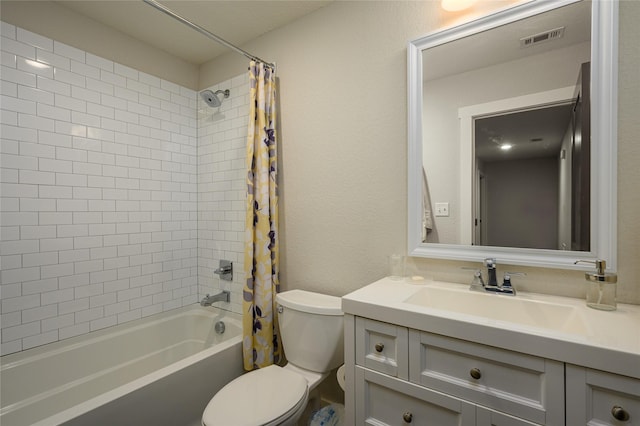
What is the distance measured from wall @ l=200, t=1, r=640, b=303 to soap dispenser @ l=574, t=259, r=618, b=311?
105 mm

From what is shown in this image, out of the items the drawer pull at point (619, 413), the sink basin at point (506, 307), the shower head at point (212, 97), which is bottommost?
the drawer pull at point (619, 413)

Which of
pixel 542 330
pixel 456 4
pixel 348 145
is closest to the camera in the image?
pixel 542 330

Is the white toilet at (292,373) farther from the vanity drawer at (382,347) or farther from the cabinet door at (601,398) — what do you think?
the cabinet door at (601,398)

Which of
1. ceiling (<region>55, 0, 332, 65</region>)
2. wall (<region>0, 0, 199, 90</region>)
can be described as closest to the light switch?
ceiling (<region>55, 0, 332, 65</region>)

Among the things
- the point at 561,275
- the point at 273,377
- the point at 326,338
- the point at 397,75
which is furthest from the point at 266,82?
the point at 561,275

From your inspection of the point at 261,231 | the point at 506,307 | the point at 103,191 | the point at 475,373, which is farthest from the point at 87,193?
the point at 506,307

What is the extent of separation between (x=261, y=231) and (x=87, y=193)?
3.95 feet

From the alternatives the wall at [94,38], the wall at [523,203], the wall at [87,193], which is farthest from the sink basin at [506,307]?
the wall at [94,38]

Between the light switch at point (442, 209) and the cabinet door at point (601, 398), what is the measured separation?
78cm

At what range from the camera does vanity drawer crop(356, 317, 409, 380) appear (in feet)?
3.42

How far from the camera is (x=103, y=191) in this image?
2.04 m

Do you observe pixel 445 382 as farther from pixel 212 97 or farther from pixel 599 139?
pixel 212 97

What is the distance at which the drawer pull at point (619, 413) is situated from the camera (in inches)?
28.9

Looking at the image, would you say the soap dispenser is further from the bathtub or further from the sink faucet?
the bathtub
